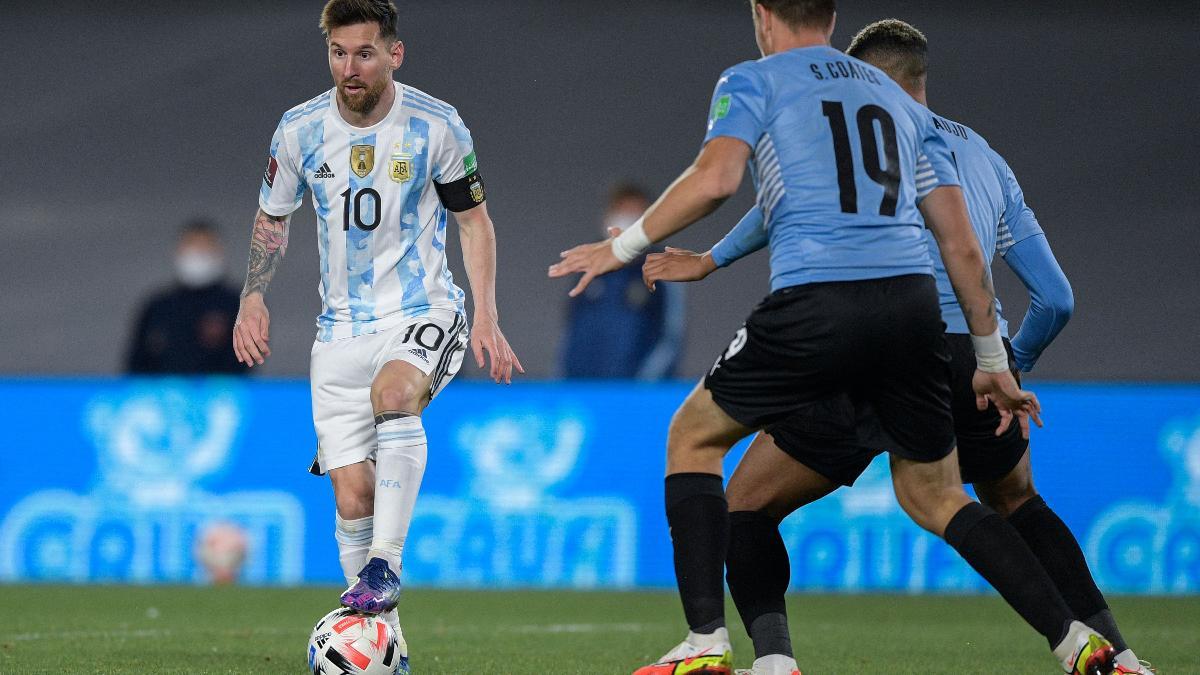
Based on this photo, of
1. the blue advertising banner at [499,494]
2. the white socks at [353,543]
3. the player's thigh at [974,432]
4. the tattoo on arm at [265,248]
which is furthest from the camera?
the blue advertising banner at [499,494]

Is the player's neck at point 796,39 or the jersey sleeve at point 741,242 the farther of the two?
the jersey sleeve at point 741,242

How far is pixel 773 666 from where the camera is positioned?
176 inches

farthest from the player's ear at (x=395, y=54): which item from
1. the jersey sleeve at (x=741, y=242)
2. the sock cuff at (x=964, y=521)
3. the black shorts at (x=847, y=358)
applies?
the sock cuff at (x=964, y=521)

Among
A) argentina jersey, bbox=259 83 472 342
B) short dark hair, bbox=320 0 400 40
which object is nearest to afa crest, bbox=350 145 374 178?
argentina jersey, bbox=259 83 472 342

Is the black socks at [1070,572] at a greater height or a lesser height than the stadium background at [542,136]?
lesser

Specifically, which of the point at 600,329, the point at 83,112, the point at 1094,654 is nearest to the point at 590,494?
the point at 600,329

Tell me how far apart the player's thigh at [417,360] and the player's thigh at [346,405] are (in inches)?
3.0

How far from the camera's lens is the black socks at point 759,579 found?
4.55 metres

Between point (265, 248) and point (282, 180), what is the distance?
267 millimetres

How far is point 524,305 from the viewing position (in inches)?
572

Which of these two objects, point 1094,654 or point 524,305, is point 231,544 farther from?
point 1094,654

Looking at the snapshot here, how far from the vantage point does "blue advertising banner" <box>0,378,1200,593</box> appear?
934 cm

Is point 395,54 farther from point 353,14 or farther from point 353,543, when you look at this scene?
point 353,543

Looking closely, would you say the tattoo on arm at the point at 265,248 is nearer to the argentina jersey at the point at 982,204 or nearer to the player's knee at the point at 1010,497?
the argentina jersey at the point at 982,204
